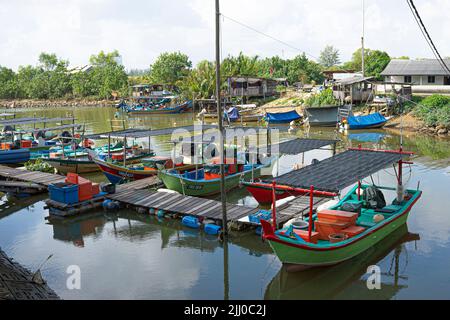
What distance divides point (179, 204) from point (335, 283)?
23.6 ft

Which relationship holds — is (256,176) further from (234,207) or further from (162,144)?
(162,144)

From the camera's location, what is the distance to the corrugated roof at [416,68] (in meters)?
47.4

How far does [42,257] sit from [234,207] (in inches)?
260

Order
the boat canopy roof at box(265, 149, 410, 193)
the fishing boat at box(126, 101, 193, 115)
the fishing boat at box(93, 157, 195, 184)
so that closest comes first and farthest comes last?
the boat canopy roof at box(265, 149, 410, 193)
the fishing boat at box(93, 157, 195, 184)
the fishing boat at box(126, 101, 193, 115)

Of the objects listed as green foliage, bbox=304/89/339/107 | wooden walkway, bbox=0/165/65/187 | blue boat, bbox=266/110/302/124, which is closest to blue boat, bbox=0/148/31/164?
wooden walkway, bbox=0/165/65/187

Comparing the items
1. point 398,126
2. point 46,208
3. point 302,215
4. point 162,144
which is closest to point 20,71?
point 162,144

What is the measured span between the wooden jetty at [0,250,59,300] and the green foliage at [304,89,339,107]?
4030 cm

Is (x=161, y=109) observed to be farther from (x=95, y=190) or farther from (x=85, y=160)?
(x=95, y=190)

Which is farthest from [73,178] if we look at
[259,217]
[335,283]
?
[335,283]

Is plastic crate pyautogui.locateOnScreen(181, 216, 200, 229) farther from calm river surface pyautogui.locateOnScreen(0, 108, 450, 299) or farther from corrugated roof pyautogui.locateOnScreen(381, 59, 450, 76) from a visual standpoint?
corrugated roof pyautogui.locateOnScreen(381, 59, 450, 76)

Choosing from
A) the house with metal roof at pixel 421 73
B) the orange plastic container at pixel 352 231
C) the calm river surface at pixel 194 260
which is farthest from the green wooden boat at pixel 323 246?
the house with metal roof at pixel 421 73

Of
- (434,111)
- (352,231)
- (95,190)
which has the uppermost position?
(434,111)

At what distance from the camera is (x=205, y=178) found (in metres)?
20.5

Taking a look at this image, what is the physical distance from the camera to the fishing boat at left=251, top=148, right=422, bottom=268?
11.7 m
